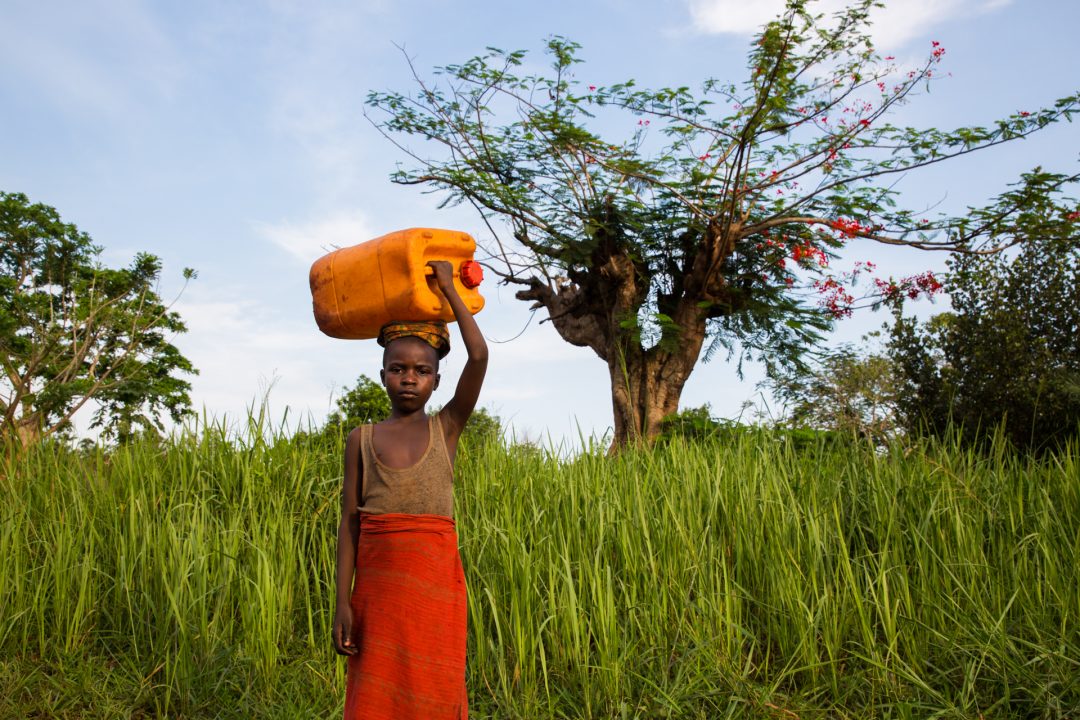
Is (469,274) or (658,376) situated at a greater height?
(658,376)

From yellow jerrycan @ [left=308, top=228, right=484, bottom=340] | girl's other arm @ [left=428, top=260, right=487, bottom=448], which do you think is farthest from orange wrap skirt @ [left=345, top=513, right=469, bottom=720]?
yellow jerrycan @ [left=308, top=228, right=484, bottom=340]

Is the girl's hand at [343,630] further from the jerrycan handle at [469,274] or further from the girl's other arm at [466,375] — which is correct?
the jerrycan handle at [469,274]

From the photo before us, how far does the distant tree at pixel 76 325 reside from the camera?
1539cm

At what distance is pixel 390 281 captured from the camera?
3.40 m

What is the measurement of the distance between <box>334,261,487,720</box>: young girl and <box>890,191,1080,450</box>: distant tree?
30.9 feet

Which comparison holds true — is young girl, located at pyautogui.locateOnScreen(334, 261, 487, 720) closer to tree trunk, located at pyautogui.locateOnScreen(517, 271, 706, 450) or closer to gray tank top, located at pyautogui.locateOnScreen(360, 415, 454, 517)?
gray tank top, located at pyautogui.locateOnScreen(360, 415, 454, 517)

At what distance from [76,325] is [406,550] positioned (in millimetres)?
15348

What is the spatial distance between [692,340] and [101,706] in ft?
31.0

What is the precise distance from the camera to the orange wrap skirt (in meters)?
2.94

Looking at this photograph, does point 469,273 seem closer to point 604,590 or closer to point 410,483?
point 410,483

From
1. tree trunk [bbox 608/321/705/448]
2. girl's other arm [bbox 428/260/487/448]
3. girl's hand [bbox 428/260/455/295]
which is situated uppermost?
tree trunk [bbox 608/321/705/448]

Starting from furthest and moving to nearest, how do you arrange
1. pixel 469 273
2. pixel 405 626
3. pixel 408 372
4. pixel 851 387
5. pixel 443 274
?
pixel 851 387 < pixel 469 273 < pixel 443 274 < pixel 408 372 < pixel 405 626

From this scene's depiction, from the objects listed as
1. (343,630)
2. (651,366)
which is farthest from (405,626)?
(651,366)

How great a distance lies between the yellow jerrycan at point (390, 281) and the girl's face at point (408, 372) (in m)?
0.26
